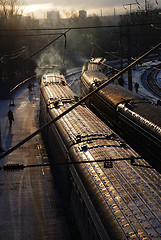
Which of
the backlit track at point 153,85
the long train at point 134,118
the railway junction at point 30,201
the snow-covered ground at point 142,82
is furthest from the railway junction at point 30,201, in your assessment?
the backlit track at point 153,85

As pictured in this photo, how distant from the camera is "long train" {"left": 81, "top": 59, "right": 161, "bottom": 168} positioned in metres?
10.8

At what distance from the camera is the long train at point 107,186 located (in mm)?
6168

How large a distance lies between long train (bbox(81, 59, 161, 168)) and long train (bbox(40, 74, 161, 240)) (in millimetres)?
1253

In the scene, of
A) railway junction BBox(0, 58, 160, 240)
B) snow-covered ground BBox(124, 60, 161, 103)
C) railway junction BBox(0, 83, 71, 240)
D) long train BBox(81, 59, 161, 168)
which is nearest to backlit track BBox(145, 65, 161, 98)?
snow-covered ground BBox(124, 60, 161, 103)

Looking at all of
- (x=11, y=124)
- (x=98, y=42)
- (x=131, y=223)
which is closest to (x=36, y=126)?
(x=11, y=124)

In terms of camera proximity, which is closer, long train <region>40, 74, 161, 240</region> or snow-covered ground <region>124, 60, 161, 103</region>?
long train <region>40, 74, 161, 240</region>

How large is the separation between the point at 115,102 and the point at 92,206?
319 inches

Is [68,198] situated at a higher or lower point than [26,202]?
higher

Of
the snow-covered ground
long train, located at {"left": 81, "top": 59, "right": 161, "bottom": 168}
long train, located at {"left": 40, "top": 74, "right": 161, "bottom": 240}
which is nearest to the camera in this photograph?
long train, located at {"left": 40, "top": 74, "right": 161, "bottom": 240}

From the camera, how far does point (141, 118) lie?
12008 mm

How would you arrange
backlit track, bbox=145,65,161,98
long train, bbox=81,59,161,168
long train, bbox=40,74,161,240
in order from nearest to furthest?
long train, bbox=40,74,161,240
long train, bbox=81,59,161,168
backlit track, bbox=145,65,161,98

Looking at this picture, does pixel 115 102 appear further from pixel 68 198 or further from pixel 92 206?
pixel 92 206

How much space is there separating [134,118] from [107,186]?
5386 mm

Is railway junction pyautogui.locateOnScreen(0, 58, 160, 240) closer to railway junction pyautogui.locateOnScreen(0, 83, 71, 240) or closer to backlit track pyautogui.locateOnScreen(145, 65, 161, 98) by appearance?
railway junction pyautogui.locateOnScreen(0, 83, 71, 240)
